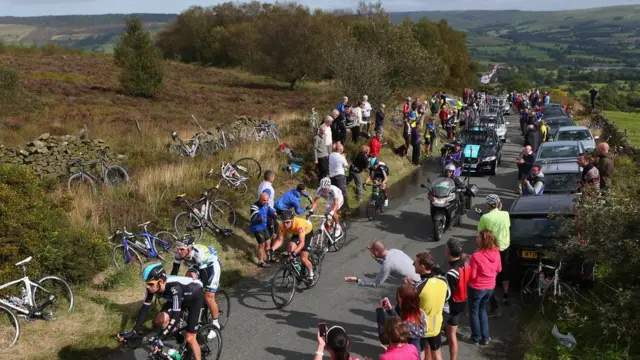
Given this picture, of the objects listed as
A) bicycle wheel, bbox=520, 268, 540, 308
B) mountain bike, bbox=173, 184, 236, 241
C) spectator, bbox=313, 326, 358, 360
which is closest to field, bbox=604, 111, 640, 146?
bicycle wheel, bbox=520, 268, 540, 308

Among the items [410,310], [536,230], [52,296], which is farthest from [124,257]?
[536,230]

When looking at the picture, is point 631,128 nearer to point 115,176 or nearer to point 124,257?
point 115,176

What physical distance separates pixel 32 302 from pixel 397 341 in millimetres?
6351

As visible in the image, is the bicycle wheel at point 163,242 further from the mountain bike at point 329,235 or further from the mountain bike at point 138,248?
the mountain bike at point 329,235

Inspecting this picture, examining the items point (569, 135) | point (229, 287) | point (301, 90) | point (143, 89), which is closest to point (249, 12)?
point (301, 90)

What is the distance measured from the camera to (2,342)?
25.6 feet

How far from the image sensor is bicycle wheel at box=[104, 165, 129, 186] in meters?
13.6

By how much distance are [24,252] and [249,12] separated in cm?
8990

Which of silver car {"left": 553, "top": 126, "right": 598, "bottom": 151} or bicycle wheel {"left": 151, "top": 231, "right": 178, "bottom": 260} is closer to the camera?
bicycle wheel {"left": 151, "top": 231, "right": 178, "bottom": 260}

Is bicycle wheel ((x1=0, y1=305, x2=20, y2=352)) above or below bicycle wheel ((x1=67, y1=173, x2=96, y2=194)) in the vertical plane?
below

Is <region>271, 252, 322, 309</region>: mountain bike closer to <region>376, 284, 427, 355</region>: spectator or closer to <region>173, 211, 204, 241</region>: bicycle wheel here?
<region>173, 211, 204, 241</region>: bicycle wheel

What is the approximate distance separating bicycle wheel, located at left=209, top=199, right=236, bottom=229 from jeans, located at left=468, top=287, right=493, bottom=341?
6.41 m

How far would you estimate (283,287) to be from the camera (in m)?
9.41

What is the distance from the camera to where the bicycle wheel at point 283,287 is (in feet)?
30.5
